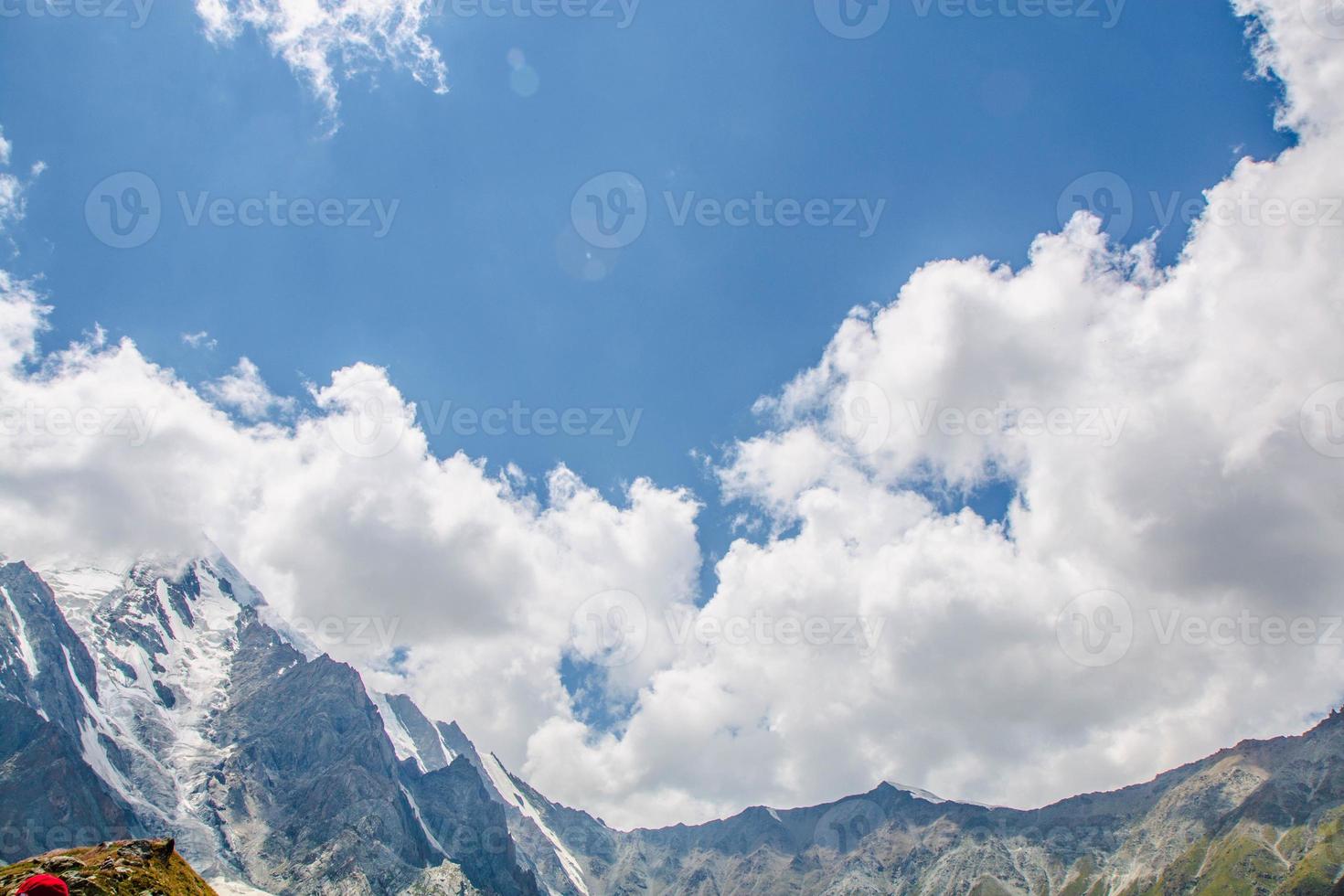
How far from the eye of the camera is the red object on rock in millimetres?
29375

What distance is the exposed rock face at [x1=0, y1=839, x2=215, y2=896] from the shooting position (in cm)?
4385

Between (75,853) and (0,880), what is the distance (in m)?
9.75

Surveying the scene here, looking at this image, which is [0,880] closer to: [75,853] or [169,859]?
[75,853]

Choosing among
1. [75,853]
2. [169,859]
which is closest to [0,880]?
[75,853]

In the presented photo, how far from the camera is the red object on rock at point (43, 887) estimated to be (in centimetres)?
2938

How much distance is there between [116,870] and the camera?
154ft

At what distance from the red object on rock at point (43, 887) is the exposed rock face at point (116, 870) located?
13103mm

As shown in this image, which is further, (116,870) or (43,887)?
(116,870)

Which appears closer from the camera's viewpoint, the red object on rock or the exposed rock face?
the red object on rock

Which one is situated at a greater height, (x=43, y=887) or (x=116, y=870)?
(x=116, y=870)

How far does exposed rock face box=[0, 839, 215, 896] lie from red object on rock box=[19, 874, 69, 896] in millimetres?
13103

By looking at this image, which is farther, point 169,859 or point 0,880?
point 169,859

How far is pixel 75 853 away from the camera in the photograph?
51406 millimetres

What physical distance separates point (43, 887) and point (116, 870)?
71.6 feet
